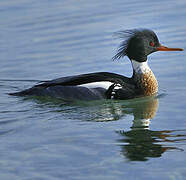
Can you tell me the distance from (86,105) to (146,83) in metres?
1.29

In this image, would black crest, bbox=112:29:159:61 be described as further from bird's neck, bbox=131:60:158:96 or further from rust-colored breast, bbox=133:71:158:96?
rust-colored breast, bbox=133:71:158:96

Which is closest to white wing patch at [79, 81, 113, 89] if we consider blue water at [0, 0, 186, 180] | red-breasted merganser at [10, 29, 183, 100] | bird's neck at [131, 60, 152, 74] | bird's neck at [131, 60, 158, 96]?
red-breasted merganser at [10, 29, 183, 100]

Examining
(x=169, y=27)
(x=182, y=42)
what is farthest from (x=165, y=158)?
(x=169, y=27)

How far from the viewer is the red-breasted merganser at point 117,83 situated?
10672mm

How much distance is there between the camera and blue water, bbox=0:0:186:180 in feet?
24.2

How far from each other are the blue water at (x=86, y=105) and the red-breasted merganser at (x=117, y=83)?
0.60 ft

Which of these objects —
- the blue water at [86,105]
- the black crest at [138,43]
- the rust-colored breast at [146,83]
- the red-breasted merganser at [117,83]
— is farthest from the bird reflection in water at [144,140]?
the black crest at [138,43]

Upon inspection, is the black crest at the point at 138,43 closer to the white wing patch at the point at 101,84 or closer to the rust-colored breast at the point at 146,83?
the rust-colored breast at the point at 146,83

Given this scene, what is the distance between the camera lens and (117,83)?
10.6 metres

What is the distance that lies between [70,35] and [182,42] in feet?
8.89

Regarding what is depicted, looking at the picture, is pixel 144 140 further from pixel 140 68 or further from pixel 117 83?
pixel 140 68

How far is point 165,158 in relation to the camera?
748cm

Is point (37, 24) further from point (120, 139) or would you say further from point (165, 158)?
point (165, 158)

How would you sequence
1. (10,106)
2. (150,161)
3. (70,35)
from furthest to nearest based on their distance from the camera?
(70,35)
(10,106)
(150,161)
